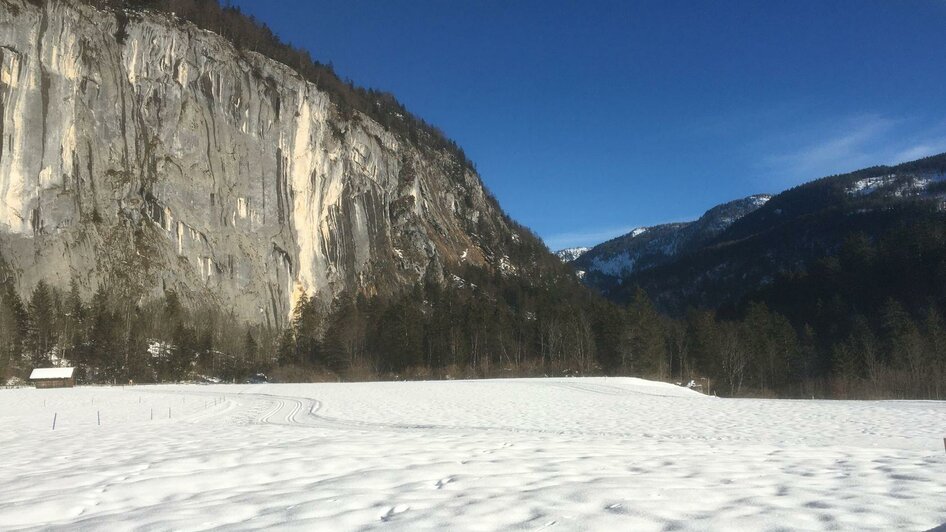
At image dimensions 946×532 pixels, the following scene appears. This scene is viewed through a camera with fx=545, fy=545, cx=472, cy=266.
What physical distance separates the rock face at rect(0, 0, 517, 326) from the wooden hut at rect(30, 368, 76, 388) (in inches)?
655

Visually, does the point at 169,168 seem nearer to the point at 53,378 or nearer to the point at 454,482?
the point at 53,378

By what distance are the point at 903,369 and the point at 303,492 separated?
55.9 meters

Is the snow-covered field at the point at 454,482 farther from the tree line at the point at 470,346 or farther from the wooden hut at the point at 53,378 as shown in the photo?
the tree line at the point at 470,346

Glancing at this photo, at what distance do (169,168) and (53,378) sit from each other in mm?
28212

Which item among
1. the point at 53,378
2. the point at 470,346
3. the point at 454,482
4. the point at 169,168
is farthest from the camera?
the point at 470,346

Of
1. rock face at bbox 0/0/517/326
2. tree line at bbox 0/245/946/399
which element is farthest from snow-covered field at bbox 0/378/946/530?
rock face at bbox 0/0/517/326

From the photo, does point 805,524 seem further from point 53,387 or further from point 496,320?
point 496,320

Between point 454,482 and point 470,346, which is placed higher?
point 470,346

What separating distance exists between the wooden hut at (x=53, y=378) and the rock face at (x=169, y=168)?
16.6 meters

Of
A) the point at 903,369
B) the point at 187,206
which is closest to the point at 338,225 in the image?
the point at 187,206

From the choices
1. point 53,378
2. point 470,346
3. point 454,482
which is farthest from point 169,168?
point 454,482

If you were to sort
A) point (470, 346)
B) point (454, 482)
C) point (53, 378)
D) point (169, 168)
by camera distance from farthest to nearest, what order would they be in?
point (470, 346) → point (169, 168) → point (53, 378) → point (454, 482)

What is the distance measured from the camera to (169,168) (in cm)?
6269

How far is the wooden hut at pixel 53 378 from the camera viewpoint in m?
42.6
